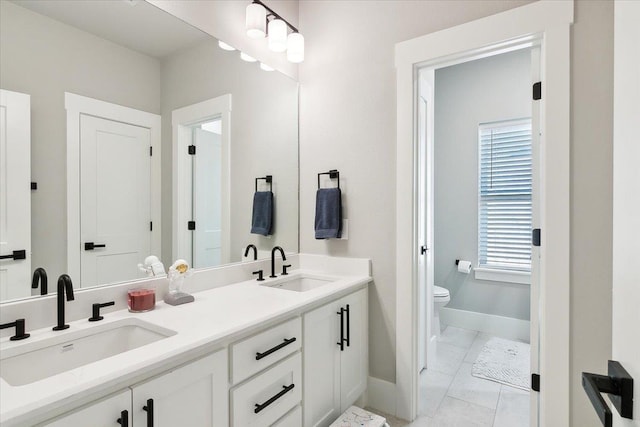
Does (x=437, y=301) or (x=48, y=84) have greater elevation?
(x=48, y=84)

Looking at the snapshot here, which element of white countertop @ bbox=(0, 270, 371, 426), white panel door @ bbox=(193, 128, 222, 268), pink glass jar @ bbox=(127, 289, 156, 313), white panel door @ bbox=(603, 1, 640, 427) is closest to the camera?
white panel door @ bbox=(603, 1, 640, 427)

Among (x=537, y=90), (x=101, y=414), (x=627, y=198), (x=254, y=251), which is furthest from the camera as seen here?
(x=254, y=251)

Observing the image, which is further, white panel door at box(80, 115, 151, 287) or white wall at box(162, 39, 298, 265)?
white wall at box(162, 39, 298, 265)

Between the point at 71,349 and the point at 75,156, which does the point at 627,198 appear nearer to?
the point at 71,349

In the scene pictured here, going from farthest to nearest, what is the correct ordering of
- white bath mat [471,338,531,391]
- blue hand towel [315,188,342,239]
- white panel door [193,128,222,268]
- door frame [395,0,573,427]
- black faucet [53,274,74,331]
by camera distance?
white bath mat [471,338,531,391]
blue hand towel [315,188,342,239]
white panel door [193,128,222,268]
door frame [395,0,573,427]
black faucet [53,274,74,331]

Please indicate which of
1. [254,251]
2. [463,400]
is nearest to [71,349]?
[254,251]

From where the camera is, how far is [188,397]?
106 centimetres

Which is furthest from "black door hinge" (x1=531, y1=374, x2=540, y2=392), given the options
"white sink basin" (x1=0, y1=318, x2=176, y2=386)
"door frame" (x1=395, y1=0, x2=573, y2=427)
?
"white sink basin" (x1=0, y1=318, x2=176, y2=386)

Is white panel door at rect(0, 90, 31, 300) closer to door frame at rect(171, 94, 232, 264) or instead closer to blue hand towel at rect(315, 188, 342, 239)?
door frame at rect(171, 94, 232, 264)

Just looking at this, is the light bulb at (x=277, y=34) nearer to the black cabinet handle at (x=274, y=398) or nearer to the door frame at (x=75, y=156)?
the door frame at (x=75, y=156)

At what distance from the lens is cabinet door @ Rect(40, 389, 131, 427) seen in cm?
80

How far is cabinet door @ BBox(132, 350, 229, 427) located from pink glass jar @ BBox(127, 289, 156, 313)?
0.48 m

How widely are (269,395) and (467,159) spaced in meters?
3.05

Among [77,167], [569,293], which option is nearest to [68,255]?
[77,167]
